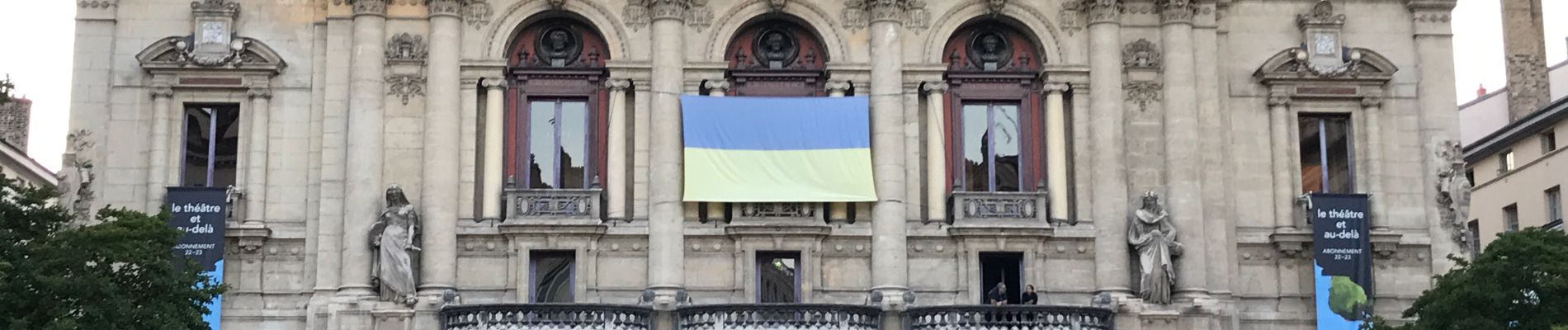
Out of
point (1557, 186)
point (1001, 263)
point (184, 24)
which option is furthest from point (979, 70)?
point (1557, 186)

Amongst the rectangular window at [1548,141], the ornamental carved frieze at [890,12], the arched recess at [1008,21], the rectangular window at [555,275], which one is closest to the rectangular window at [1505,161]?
the rectangular window at [1548,141]

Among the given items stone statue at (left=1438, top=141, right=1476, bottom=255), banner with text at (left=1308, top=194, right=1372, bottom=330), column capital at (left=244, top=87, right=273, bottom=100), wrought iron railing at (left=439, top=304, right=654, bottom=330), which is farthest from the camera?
stone statue at (left=1438, top=141, right=1476, bottom=255)

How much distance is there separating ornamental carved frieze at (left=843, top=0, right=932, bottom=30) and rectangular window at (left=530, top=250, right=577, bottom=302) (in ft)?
28.3

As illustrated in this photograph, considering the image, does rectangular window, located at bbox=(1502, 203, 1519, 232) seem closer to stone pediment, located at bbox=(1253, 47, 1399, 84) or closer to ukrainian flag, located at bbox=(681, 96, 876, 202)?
stone pediment, located at bbox=(1253, 47, 1399, 84)

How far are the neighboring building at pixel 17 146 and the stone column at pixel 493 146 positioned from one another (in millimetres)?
26671

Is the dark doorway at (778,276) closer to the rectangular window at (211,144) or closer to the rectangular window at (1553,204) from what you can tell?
the rectangular window at (211,144)

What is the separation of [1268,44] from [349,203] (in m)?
22.0

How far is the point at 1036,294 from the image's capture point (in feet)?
174

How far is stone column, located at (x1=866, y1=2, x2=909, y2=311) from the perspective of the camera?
5309cm

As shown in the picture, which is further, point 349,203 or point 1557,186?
point 1557,186

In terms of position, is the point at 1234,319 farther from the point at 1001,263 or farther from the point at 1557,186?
the point at 1557,186

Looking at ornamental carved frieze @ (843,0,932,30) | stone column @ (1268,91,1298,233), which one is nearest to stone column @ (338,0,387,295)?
ornamental carved frieze @ (843,0,932,30)

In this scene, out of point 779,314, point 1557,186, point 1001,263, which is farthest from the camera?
point 1557,186

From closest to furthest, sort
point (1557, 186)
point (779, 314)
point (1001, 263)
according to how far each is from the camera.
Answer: point (779, 314), point (1001, 263), point (1557, 186)
